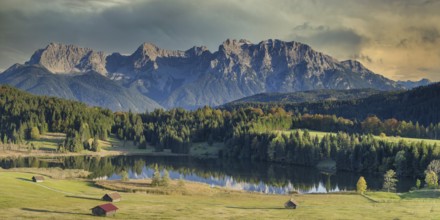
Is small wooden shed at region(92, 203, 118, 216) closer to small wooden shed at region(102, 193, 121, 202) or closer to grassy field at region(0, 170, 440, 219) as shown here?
grassy field at region(0, 170, 440, 219)

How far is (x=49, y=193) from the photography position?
3361 inches

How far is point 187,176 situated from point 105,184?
49.9 m

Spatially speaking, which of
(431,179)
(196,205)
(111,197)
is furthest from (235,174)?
(111,197)

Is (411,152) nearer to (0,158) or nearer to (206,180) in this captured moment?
(206,180)

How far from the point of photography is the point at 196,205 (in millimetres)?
81375

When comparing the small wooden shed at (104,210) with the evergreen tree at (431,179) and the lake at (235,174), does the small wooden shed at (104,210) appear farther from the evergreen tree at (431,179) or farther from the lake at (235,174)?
the evergreen tree at (431,179)

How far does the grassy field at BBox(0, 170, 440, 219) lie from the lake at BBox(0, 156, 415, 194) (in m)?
30.4

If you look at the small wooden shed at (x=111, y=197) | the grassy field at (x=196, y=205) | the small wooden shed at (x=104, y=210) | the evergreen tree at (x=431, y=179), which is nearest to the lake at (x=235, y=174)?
the evergreen tree at (x=431, y=179)

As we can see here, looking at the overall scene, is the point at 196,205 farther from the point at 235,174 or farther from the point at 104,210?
the point at 235,174

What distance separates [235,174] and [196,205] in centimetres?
8284

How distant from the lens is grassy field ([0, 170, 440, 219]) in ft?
223

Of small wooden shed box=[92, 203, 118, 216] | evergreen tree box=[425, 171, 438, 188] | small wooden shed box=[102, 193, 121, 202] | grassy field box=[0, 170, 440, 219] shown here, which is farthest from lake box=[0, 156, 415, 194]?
small wooden shed box=[92, 203, 118, 216]

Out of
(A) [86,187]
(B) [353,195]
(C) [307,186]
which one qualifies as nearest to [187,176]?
(C) [307,186]

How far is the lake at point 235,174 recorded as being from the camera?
136m
